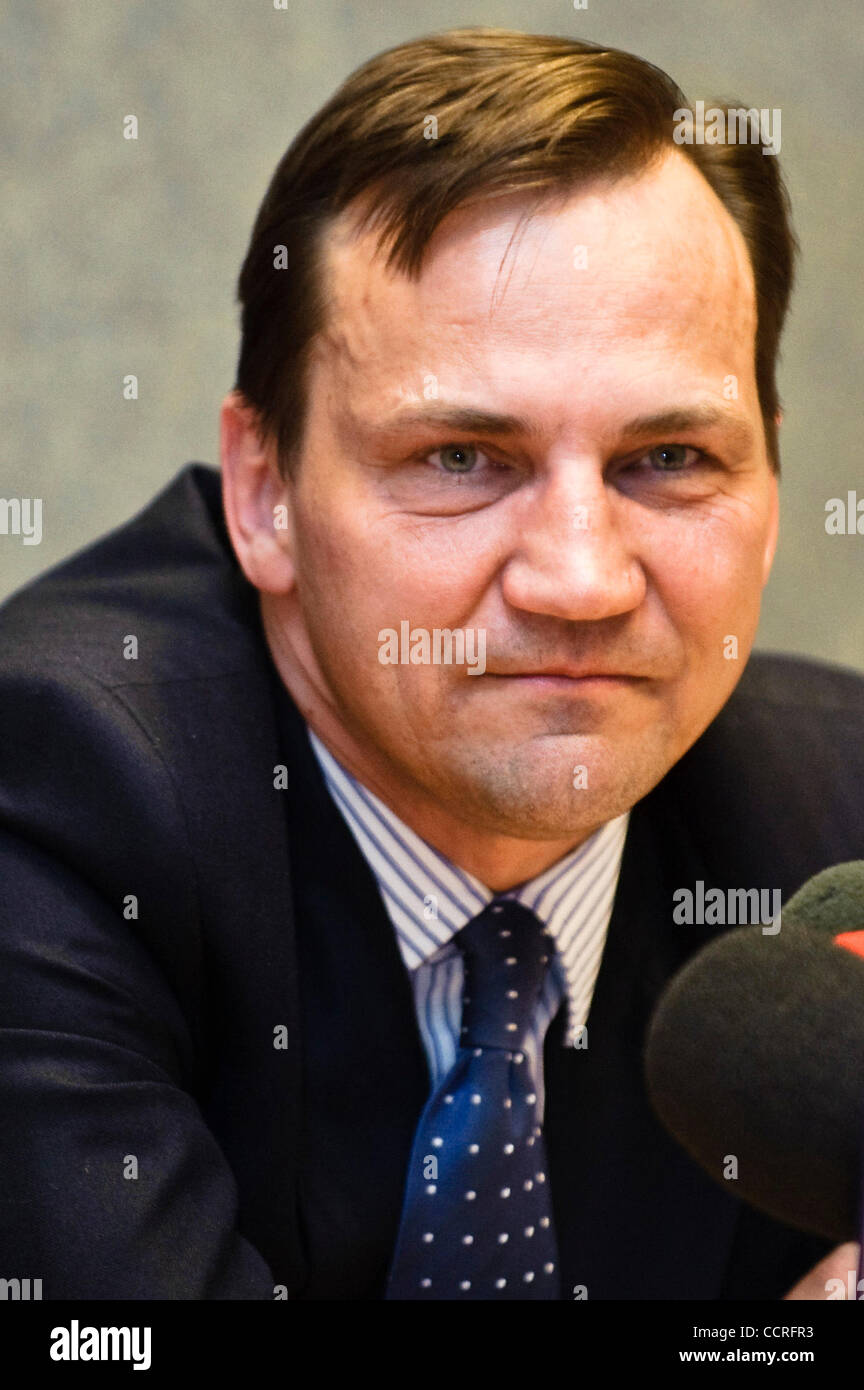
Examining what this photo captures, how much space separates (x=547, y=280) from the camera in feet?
2.93

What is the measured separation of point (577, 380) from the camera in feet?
2.91

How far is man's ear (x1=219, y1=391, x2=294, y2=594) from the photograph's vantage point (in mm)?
1029

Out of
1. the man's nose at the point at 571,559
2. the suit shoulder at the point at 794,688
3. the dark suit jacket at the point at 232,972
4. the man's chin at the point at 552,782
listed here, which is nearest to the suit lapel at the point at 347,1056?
the dark suit jacket at the point at 232,972

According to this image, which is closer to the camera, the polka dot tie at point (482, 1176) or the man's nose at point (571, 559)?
the man's nose at point (571, 559)

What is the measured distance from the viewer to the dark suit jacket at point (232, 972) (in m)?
0.84

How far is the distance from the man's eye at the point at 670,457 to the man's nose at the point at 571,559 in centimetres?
6

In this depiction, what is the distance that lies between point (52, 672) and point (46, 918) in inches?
5.6

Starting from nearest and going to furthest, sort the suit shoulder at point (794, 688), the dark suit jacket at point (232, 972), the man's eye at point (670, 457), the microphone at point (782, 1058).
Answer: the microphone at point (782, 1058) → the dark suit jacket at point (232, 972) → the man's eye at point (670, 457) → the suit shoulder at point (794, 688)

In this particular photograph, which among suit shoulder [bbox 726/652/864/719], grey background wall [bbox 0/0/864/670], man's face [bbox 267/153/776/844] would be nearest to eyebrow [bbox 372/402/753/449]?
man's face [bbox 267/153/776/844]

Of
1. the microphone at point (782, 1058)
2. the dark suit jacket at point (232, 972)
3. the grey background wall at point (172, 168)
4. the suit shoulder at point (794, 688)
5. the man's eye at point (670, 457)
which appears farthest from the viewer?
the grey background wall at point (172, 168)

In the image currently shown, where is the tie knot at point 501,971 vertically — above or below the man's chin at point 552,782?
below

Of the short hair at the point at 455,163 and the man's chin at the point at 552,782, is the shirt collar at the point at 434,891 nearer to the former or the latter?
the man's chin at the point at 552,782
